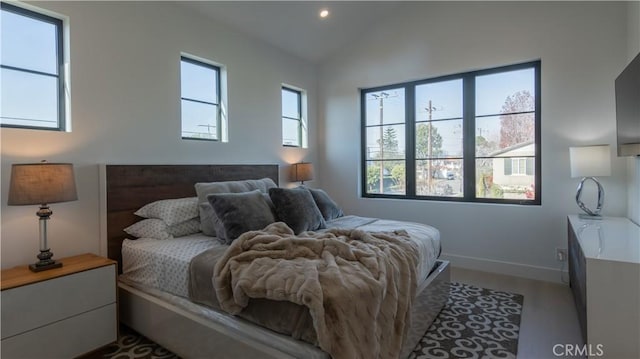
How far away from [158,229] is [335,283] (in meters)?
1.74

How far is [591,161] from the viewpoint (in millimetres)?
2771

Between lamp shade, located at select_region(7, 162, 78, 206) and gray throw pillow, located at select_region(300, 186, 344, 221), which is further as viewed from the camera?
gray throw pillow, located at select_region(300, 186, 344, 221)

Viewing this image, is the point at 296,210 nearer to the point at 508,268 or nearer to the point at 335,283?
the point at 335,283

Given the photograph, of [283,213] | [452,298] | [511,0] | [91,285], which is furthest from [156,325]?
[511,0]

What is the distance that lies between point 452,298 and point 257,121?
287 centimetres

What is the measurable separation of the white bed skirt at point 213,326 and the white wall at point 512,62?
4.62 ft

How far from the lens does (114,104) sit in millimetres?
2641

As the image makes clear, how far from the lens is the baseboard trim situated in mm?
3289

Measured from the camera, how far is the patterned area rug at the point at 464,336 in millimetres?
2066

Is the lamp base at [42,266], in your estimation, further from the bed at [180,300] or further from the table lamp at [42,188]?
the bed at [180,300]

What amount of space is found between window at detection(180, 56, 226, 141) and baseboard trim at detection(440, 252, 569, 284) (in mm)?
3119

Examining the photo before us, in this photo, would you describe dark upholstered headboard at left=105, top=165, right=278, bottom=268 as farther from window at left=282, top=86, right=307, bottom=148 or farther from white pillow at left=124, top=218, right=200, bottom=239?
window at left=282, top=86, right=307, bottom=148

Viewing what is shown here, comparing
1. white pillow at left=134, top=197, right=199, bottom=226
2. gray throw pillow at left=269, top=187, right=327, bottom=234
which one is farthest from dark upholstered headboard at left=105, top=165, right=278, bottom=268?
gray throw pillow at left=269, top=187, right=327, bottom=234

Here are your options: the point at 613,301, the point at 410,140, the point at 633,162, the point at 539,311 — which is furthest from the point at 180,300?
the point at 633,162
